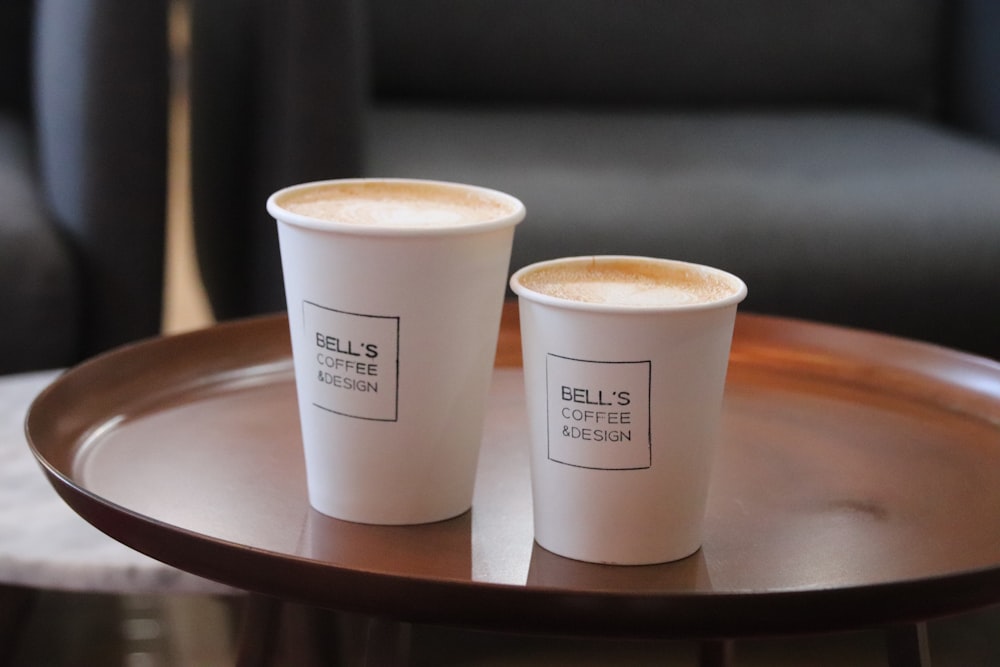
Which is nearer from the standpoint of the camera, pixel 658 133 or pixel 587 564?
pixel 587 564

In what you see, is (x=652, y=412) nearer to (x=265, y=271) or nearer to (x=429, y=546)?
(x=429, y=546)

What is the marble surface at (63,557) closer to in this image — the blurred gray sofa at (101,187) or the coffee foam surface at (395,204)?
the coffee foam surface at (395,204)

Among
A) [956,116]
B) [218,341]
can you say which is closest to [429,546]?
[218,341]

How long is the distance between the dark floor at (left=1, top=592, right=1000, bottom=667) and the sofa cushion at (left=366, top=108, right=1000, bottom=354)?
343mm

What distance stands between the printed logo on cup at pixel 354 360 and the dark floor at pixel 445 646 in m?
0.66

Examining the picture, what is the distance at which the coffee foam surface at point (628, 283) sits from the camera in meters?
0.53

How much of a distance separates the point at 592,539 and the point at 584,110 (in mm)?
1432

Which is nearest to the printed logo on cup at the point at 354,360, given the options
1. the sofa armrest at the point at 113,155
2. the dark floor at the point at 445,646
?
the dark floor at the point at 445,646

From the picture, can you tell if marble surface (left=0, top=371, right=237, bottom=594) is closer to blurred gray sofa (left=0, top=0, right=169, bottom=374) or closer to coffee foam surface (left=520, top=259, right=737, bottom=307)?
coffee foam surface (left=520, top=259, right=737, bottom=307)

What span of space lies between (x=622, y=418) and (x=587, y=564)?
71mm

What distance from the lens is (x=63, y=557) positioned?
692mm

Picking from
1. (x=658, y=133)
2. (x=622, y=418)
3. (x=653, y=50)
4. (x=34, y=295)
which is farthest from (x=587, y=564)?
(x=653, y=50)

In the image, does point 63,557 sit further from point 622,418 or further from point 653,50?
point 653,50

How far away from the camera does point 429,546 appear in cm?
54
